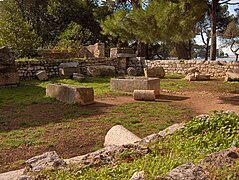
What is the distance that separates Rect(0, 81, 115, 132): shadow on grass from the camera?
18.5 feet

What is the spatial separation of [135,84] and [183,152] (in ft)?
20.7

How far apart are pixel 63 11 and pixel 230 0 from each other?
18084mm

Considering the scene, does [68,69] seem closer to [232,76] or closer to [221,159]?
[232,76]

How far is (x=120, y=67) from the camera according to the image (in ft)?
54.5

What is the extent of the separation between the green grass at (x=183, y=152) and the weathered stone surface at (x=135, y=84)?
193 inches

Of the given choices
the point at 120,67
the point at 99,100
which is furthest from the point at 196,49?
the point at 99,100

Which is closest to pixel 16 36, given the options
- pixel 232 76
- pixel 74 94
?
pixel 74 94

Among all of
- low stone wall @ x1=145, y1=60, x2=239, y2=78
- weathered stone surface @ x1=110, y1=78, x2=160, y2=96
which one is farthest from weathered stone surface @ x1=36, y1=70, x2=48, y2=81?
low stone wall @ x1=145, y1=60, x2=239, y2=78

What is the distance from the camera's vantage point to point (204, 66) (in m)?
14.1

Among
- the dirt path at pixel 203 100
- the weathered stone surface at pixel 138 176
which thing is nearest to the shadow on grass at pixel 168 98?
the dirt path at pixel 203 100

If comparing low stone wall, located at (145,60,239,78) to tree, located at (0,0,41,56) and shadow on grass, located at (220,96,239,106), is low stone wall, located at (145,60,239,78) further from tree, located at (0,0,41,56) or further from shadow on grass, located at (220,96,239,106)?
tree, located at (0,0,41,56)

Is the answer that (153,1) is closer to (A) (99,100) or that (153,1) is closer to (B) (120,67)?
(A) (99,100)

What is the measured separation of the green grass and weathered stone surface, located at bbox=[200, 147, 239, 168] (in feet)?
0.20

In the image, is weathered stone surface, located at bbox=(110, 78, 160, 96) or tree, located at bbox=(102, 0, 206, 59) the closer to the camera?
weathered stone surface, located at bbox=(110, 78, 160, 96)
